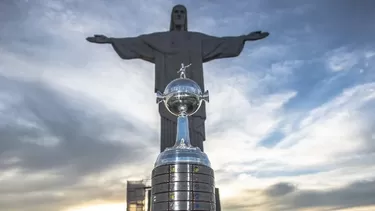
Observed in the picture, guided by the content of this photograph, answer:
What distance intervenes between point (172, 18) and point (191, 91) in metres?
6.37

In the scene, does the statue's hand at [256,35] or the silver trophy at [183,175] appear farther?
the statue's hand at [256,35]

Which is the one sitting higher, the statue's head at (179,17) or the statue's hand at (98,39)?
the statue's head at (179,17)

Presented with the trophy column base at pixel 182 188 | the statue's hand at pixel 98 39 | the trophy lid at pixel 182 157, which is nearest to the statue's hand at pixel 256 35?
the statue's hand at pixel 98 39

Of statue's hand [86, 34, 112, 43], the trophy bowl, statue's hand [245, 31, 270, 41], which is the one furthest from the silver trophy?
statue's hand [245, 31, 270, 41]

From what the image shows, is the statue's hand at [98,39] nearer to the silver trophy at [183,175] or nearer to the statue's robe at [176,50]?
the statue's robe at [176,50]

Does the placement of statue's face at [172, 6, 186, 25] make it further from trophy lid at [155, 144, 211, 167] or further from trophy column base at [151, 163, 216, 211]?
trophy column base at [151, 163, 216, 211]

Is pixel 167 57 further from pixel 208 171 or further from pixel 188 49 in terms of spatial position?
pixel 208 171

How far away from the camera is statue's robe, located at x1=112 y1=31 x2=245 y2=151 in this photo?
10.7 meters

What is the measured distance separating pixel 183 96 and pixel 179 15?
6303 millimetres

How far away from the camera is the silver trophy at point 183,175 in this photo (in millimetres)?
4973

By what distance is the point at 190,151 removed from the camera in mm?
5254

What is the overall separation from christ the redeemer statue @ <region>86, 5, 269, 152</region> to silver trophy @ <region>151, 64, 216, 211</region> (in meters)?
4.90

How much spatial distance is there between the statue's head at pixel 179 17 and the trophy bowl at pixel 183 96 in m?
6.02

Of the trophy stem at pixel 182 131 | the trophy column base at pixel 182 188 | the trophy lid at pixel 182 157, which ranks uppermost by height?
the trophy stem at pixel 182 131
